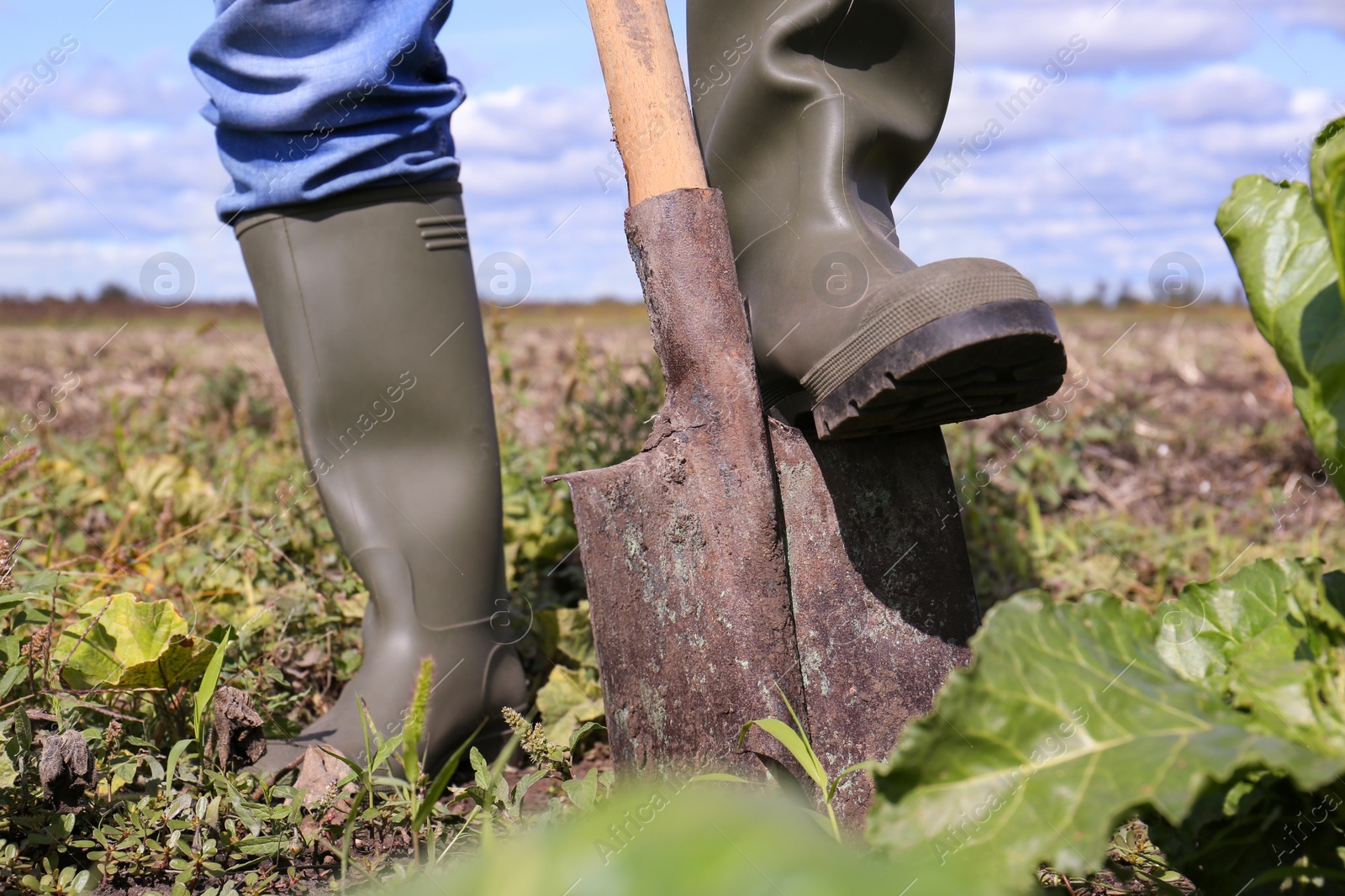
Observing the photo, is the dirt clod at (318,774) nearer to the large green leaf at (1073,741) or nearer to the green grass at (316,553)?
the green grass at (316,553)

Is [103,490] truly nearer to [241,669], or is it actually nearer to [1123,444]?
[241,669]

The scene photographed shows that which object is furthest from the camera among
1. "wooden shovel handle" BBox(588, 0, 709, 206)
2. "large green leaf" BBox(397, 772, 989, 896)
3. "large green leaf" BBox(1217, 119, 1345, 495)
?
"wooden shovel handle" BBox(588, 0, 709, 206)

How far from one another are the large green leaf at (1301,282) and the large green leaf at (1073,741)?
0.56 ft

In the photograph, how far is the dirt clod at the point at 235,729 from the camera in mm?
1411

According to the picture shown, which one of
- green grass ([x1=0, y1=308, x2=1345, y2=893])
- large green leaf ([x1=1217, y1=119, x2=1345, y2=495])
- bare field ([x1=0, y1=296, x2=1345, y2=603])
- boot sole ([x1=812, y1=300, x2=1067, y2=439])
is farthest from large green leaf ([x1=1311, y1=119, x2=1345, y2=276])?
bare field ([x1=0, y1=296, x2=1345, y2=603])

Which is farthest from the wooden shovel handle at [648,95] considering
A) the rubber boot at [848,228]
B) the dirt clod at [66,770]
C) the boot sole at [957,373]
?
the dirt clod at [66,770]

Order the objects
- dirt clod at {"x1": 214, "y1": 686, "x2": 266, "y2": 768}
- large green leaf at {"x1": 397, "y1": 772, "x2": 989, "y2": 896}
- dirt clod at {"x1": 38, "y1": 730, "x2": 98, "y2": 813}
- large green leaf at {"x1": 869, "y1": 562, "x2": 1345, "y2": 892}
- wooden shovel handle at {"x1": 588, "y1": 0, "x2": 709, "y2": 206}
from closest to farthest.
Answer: large green leaf at {"x1": 397, "y1": 772, "x2": 989, "y2": 896}, large green leaf at {"x1": 869, "y1": 562, "x2": 1345, "y2": 892}, dirt clod at {"x1": 38, "y1": 730, "x2": 98, "y2": 813}, dirt clod at {"x1": 214, "y1": 686, "x2": 266, "y2": 768}, wooden shovel handle at {"x1": 588, "y1": 0, "x2": 709, "y2": 206}

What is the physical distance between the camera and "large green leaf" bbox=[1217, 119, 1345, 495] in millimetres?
898

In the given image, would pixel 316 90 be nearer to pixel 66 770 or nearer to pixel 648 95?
pixel 648 95

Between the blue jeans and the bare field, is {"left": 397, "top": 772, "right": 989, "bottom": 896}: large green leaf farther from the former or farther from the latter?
the bare field

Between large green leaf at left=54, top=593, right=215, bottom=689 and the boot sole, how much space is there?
998 mm

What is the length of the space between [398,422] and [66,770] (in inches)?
29.9

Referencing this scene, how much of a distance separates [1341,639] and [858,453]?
2.50ft

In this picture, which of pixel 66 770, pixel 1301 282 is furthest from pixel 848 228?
pixel 66 770
